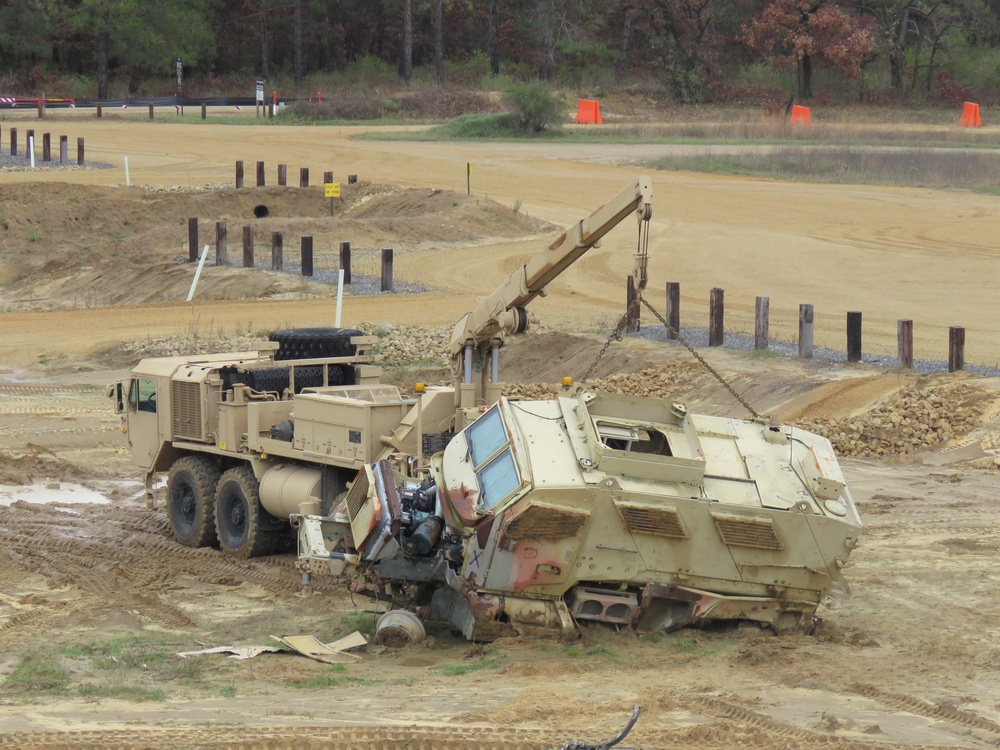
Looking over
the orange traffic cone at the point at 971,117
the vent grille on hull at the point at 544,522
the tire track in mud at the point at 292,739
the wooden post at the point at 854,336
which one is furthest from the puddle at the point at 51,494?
the orange traffic cone at the point at 971,117

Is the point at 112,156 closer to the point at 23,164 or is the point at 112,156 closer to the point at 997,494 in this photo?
the point at 23,164

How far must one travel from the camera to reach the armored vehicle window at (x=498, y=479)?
1134 centimetres

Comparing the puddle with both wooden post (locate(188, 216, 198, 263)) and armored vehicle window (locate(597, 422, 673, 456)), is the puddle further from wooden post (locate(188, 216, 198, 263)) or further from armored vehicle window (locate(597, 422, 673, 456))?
wooden post (locate(188, 216, 198, 263))

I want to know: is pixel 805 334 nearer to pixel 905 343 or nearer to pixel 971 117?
pixel 905 343

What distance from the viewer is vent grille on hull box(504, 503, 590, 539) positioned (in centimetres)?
1111

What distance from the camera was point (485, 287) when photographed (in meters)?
31.2

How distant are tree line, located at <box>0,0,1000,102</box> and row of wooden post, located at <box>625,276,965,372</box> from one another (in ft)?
153

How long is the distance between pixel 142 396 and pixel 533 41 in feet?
Result: 240

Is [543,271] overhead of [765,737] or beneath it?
overhead

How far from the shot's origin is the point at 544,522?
11.1m

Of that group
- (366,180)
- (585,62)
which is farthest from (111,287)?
(585,62)

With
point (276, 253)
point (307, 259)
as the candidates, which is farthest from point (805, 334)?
point (276, 253)

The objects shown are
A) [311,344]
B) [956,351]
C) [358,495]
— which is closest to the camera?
[358,495]

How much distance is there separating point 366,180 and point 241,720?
3523cm
